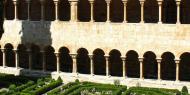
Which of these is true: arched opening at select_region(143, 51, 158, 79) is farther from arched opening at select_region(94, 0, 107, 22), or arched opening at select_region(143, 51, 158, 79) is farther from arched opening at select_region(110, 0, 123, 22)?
arched opening at select_region(94, 0, 107, 22)

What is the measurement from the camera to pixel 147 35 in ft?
127

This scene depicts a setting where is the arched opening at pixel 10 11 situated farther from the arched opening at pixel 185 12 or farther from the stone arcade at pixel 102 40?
the arched opening at pixel 185 12

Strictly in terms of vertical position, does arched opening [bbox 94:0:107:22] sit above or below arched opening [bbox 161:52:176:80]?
above

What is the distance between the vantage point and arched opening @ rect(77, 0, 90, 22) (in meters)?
43.3

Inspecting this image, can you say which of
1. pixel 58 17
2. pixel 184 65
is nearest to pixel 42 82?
pixel 58 17

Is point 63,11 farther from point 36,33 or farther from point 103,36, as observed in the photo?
point 103,36

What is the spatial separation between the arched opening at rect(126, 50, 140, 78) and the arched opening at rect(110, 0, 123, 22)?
314cm

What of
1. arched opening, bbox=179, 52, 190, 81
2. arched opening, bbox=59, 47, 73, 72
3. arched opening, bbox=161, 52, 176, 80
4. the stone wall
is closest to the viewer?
the stone wall

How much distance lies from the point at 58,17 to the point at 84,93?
8.73 m

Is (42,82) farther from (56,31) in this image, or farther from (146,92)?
(146,92)

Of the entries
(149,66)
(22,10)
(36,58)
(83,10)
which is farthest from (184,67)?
(22,10)

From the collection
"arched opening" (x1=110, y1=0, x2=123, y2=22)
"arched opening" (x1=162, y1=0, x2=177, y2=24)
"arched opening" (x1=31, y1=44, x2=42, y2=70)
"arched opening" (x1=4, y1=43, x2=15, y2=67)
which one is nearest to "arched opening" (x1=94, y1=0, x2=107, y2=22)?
"arched opening" (x1=110, y1=0, x2=123, y2=22)

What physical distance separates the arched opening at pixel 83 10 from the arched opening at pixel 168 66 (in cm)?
797

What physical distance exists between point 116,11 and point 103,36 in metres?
3.01
